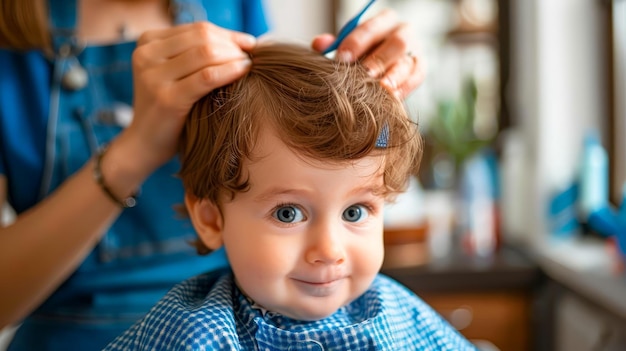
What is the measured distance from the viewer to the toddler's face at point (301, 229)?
680 millimetres

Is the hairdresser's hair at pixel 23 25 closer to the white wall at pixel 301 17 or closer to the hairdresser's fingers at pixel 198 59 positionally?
the hairdresser's fingers at pixel 198 59

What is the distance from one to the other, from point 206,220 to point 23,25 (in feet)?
1.31

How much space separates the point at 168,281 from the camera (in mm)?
977

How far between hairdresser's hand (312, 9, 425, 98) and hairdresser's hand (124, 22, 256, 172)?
0.11m

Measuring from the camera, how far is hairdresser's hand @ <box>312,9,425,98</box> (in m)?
0.77

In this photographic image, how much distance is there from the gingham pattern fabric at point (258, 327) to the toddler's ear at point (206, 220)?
6 centimetres

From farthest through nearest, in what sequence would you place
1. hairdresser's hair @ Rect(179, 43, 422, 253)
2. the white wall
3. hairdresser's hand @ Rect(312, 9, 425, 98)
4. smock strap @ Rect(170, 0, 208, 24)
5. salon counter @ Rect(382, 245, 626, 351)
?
the white wall < salon counter @ Rect(382, 245, 626, 351) < smock strap @ Rect(170, 0, 208, 24) < hairdresser's hand @ Rect(312, 9, 425, 98) < hairdresser's hair @ Rect(179, 43, 422, 253)

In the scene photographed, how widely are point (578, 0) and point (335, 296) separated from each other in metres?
1.58

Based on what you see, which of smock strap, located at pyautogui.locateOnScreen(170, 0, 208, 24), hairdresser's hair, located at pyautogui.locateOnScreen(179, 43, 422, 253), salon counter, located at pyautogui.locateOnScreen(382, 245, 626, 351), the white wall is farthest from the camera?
the white wall

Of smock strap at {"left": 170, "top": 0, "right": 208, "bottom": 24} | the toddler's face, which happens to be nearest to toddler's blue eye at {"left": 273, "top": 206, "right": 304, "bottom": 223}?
the toddler's face

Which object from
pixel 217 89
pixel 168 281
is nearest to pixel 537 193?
pixel 168 281

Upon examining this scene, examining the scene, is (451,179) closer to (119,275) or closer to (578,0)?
(578,0)

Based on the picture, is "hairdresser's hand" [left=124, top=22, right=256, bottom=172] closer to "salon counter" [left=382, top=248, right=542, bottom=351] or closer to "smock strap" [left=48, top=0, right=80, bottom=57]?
"smock strap" [left=48, top=0, right=80, bottom=57]

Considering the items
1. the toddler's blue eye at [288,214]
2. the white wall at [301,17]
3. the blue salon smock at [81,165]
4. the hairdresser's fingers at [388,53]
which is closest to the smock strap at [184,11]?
the blue salon smock at [81,165]
